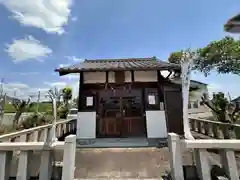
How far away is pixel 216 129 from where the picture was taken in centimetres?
639

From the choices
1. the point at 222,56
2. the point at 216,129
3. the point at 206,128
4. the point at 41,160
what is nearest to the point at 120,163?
the point at 41,160

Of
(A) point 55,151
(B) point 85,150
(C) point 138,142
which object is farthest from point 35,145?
(C) point 138,142

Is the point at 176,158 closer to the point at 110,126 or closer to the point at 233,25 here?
the point at 233,25

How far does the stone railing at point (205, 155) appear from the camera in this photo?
2590 mm

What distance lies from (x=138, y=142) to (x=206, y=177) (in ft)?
10.8

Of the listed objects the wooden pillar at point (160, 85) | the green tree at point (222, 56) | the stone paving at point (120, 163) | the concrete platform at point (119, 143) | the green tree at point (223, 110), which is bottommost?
the stone paving at point (120, 163)

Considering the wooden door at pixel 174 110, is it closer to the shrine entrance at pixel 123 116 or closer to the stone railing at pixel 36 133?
the shrine entrance at pixel 123 116

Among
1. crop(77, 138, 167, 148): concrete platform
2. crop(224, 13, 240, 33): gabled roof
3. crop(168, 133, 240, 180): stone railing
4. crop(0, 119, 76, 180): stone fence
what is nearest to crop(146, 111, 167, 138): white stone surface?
crop(77, 138, 167, 148): concrete platform

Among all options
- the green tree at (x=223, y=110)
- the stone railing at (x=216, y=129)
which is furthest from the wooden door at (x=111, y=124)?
the green tree at (x=223, y=110)

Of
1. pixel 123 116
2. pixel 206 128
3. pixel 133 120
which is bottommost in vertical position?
pixel 206 128

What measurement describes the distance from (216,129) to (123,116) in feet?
12.4

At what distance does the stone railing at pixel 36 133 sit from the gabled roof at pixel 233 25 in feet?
14.0

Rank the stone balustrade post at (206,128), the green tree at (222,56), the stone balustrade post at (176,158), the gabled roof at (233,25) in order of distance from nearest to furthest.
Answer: the gabled roof at (233,25) → the stone balustrade post at (176,158) → the stone balustrade post at (206,128) → the green tree at (222,56)

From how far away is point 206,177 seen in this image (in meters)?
2.61
